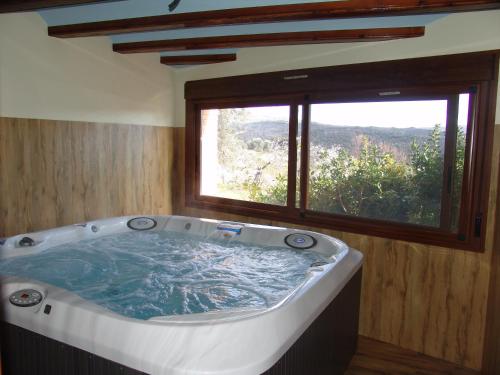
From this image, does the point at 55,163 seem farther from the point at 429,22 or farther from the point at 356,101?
the point at 429,22

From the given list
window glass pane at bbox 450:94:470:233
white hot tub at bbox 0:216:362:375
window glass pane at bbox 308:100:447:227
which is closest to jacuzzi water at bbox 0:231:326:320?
white hot tub at bbox 0:216:362:375

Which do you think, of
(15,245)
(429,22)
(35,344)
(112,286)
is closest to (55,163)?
(15,245)

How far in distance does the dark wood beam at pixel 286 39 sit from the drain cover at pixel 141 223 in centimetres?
133

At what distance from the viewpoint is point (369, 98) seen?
255 centimetres

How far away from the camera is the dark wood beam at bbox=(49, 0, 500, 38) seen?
1.66 metres

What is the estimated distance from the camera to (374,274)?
8.40 feet

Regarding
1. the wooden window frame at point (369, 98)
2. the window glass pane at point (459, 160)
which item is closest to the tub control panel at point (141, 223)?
the wooden window frame at point (369, 98)

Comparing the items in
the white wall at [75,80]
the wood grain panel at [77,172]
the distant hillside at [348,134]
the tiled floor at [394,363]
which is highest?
the white wall at [75,80]

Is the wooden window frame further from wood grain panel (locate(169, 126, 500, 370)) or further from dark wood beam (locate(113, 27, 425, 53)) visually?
dark wood beam (locate(113, 27, 425, 53))

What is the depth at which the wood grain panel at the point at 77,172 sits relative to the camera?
2.46m

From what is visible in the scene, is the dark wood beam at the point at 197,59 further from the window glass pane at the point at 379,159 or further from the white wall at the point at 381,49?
the window glass pane at the point at 379,159

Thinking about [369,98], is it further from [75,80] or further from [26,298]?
[26,298]

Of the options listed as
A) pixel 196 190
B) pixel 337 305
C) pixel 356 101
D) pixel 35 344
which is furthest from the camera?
pixel 196 190

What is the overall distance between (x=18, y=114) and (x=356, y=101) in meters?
2.28
